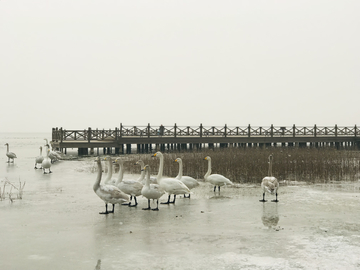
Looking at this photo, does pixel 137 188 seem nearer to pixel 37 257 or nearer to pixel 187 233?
pixel 187 233

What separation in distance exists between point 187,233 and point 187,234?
9 cm

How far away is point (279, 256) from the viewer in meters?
6.84

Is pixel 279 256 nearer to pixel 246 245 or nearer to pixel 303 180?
pixel 246 245

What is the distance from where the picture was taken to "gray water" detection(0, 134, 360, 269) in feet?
21.7

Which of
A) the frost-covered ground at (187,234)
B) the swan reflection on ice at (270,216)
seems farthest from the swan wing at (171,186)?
the swan reflection on ice at (270,216)

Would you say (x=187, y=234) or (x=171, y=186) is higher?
(x=171, y=186)

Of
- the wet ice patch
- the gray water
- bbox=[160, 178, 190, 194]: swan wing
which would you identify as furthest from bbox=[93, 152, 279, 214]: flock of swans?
the wet ice patch

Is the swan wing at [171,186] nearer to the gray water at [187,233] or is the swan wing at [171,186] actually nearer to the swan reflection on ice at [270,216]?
the gray water at [187,233]

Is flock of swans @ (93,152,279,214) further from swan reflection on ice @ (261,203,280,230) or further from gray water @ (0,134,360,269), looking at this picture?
swan reflection on ice @ (261,203,280,230)

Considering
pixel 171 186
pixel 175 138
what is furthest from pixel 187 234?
pixel 175 138

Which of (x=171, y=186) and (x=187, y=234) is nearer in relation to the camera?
(x=187, y=234)

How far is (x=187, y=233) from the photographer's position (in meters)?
8.40

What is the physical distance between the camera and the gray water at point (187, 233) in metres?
6.60

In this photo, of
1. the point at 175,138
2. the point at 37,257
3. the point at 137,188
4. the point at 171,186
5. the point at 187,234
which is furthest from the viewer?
the point at 175,138
